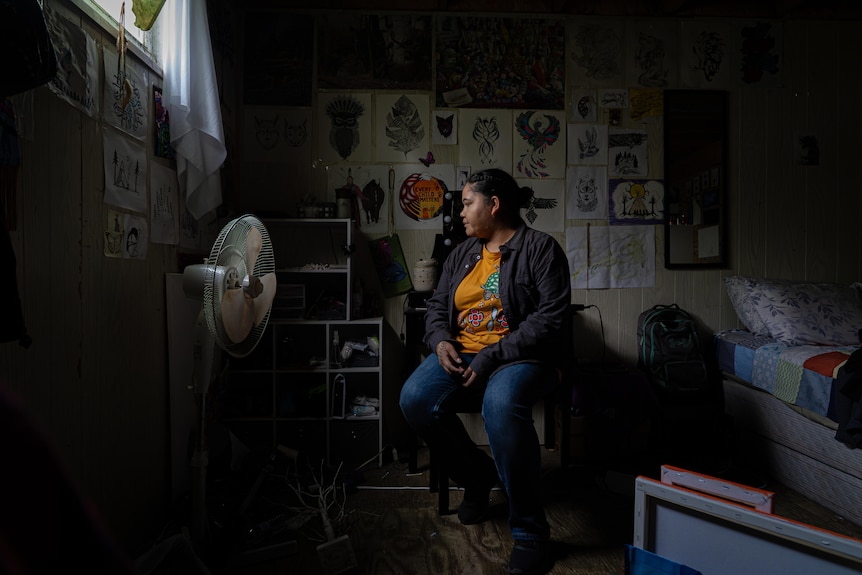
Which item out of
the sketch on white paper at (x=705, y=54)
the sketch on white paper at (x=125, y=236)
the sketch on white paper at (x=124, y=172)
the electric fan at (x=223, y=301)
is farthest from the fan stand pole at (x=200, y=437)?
the sketch on white paper at (x=705, y=54)

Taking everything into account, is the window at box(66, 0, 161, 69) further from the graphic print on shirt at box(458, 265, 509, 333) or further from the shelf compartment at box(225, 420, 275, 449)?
the shelf compartment at box(225, 420, 275, 449)

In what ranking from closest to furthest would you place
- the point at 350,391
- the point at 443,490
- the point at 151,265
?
the point at 151,265, the point at 443,490, the point at 350,391

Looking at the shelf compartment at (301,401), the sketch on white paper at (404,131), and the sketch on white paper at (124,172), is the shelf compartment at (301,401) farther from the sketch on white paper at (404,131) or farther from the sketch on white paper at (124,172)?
the sketch on white paper at (404,131)

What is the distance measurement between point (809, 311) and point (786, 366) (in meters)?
0.57

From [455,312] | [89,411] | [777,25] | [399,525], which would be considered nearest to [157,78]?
[89,411]

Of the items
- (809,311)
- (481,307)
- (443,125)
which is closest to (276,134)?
(443,125)

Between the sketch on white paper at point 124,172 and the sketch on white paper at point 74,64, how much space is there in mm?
130

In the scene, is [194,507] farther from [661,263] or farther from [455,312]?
[661,263]

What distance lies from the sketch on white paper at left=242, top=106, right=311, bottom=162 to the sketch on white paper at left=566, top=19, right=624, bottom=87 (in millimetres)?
1798

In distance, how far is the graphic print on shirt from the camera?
193 centimetres

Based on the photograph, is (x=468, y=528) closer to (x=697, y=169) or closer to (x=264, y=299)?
(x=264, y=299)

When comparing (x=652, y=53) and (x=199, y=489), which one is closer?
(x=199, y=489)

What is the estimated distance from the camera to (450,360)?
1.87 metres

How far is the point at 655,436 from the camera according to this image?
100.0 inches
